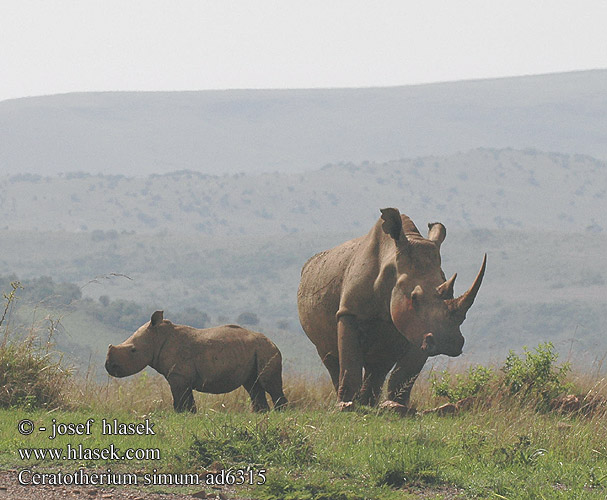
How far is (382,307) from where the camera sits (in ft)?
35.2

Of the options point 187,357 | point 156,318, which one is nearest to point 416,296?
point 187,357

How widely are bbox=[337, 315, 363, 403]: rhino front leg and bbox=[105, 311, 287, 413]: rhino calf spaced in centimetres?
84

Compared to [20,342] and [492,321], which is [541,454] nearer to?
[20,342]

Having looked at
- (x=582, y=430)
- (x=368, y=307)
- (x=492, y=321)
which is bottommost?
(x=492, y=321)

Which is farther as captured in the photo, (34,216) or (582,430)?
(34,216)

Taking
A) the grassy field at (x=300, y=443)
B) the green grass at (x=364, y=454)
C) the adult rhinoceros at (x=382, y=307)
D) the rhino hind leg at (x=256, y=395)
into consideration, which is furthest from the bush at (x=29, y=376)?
the adult rhinoceros at (x=382, y=307)

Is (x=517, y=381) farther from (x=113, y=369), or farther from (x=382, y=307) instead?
(x=113, y=369)

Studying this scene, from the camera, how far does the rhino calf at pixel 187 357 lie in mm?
10805

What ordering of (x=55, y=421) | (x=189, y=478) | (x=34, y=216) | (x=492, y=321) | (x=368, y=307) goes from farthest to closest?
(x=34, y=216)
(x=492, y=321)
(x=368, y=307)
(x=55, y=421)
(x=189, y=478)

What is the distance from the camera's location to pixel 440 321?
31.6 feet

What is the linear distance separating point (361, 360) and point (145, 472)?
378 cm

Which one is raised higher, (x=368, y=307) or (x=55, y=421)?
(x=368, y=307)

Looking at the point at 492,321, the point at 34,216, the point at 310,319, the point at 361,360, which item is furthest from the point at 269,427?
the point at 34,216

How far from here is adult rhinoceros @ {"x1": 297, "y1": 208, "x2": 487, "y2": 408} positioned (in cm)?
972
